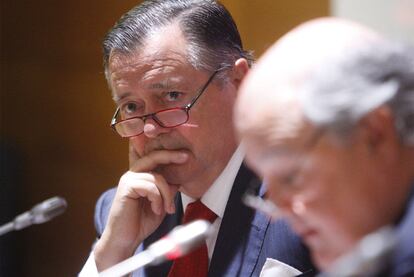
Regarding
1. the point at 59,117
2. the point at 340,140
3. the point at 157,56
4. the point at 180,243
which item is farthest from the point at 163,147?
the point at 59,117

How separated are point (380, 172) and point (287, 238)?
51 centimetres

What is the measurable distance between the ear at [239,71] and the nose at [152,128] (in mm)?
169

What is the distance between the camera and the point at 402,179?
75cm

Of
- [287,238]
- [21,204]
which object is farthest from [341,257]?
[21,204]

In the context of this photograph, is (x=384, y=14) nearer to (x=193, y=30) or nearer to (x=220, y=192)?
(x=193, y=30)

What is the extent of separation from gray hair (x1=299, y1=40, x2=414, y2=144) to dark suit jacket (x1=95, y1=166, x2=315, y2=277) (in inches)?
19.7

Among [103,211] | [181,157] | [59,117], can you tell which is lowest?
[59,117]

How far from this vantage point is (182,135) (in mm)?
1295

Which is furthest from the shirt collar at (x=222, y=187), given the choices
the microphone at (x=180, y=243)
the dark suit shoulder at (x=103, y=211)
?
the microphone at (x=180, y=243)

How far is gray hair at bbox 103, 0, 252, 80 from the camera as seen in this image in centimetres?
132

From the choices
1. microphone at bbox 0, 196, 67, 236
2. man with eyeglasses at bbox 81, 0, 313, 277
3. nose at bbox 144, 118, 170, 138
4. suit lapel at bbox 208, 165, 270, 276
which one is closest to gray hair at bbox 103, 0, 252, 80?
man with eyeglasses at bbox 81, 0, 313, 277

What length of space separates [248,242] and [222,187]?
0.44ft

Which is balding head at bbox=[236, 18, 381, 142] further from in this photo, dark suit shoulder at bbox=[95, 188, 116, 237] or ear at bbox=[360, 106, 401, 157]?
dark suit shoulder at bbox=[95, 188, 116, 237]

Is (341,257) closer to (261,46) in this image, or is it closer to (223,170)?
(223,170)
